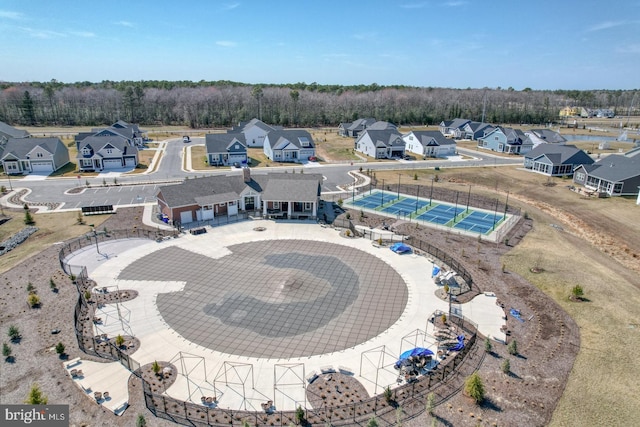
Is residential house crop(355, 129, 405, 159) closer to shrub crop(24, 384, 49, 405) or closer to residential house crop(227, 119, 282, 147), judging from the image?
residential house crop(227, 119, 282, 147)

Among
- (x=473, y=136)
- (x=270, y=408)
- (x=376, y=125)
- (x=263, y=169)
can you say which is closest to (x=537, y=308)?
(x=270, y=408)

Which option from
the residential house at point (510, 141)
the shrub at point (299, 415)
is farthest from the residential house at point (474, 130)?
the shrub at point (299, 415)

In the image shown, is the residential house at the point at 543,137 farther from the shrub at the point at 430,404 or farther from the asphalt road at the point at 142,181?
the shrub at the point at 430,404

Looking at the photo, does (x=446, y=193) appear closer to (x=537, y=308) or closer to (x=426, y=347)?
(x=537, y=308)

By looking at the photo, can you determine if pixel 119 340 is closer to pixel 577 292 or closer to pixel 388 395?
pixel 388 395

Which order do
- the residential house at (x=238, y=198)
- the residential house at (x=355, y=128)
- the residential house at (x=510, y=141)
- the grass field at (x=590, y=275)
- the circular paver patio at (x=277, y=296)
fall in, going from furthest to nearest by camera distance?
1. the residential house at (x=355, y=128)
2. the residential house at (x=510, y=141)
3. the residential house at (x=238, y=198)
4. the circular paver patio at (x=277, y=296)
5. the grass field at (x=590, y=275)

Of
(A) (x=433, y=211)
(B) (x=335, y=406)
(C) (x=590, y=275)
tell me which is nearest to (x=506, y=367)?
(B) (x=335, y=406)
